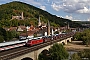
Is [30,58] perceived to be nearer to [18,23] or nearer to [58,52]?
[58,52]

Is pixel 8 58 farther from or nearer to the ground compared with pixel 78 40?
farther from the ground

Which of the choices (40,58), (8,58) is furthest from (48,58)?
(8,58)

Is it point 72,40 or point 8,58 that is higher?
point 8,58

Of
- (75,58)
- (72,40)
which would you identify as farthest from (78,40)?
(75,58)

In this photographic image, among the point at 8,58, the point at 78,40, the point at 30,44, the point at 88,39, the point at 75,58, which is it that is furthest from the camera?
the point at 78,40

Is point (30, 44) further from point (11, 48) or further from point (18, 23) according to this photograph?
point (18, 23)

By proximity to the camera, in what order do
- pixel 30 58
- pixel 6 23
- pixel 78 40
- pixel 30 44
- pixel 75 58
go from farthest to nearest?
1. pixel 6 23
2. pixel 78 40
3. pixel 30 44
4. pixel 30 58
5. pixel 75 58

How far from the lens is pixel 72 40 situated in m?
129

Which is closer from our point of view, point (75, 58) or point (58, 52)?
point (75, 58)

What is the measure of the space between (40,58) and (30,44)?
7.13 meters

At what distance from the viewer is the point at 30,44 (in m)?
56.7

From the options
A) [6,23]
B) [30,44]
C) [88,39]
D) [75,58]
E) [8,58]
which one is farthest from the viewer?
→ [6,23]

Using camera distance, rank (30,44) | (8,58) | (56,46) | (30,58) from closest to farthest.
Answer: (8,58) < (30,58) < (56,46) < (30,44)

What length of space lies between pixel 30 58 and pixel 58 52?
669cm
